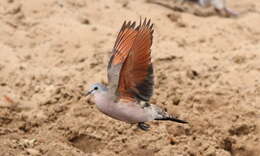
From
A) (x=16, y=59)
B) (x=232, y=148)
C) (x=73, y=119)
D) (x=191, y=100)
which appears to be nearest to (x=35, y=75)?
(x=16, y=59)

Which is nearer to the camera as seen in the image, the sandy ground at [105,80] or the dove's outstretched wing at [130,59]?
the dove's outstretched wing at [130,59]

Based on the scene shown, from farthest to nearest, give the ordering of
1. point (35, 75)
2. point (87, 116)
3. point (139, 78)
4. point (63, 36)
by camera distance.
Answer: point (63, 36), point (35, 75), point (87, 116), point (139, 78)

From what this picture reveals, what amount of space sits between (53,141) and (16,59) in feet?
4.00

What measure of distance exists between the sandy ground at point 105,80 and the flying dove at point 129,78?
0.52 meters

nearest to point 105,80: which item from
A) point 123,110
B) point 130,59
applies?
point 123,110

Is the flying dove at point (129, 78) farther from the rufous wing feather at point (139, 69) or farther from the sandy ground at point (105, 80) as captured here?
the sandy ground at point (105, 80)

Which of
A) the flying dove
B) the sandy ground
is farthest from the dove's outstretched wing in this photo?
the sandy ground

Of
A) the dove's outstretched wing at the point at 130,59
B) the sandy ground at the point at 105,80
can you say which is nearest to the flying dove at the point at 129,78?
the dove's outstretched wing at the point at 130,59

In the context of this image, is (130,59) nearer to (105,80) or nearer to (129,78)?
(129,78)

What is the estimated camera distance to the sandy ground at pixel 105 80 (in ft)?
14.6

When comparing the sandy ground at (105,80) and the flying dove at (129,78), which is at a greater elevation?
the flying dove at (129,78)

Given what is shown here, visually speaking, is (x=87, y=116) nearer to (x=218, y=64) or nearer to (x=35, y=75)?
(x=35, y=75)

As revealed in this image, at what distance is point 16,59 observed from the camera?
17.4 feet

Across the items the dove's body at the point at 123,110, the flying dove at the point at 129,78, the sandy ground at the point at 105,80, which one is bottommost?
the sandy ground at the point at 105,80
